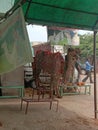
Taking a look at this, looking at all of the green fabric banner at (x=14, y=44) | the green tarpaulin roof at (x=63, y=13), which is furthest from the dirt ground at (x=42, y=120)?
the green tarpaulin roof at (x=63, y=13)

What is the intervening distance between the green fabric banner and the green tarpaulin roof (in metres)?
1.44

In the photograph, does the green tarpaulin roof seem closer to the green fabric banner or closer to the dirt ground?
the green fabric banner

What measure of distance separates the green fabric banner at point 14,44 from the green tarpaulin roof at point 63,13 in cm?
144

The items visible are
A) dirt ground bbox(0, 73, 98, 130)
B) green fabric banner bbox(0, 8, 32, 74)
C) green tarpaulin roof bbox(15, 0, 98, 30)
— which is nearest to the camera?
green fabric banner bbox(0, 8, 32, 74)

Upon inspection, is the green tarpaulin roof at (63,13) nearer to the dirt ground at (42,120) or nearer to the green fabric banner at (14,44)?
the green fabric banner at (14,44)

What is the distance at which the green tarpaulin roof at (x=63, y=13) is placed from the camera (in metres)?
7.23

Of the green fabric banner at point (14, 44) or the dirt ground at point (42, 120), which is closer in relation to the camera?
the green fabric banner at point (14, 44)

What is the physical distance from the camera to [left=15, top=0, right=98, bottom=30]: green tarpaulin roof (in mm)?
7230

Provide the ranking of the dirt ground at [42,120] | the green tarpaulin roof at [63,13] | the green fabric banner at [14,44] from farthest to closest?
the green tarpaulin roof at [63,13]
the dirt ground at [42,120]
the green fabric banner at [14,44]

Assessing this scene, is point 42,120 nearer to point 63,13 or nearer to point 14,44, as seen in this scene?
point 14,44

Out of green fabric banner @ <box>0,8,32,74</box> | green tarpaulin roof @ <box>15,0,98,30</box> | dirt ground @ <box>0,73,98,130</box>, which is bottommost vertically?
dirt ground @ <box>0,73,98,130</box>

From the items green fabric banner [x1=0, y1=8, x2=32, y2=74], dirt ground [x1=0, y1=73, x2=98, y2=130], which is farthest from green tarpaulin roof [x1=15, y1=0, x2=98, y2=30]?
dirt ground [x1=0, y1=73, x2=98, y2=130]

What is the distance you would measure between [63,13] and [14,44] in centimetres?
276

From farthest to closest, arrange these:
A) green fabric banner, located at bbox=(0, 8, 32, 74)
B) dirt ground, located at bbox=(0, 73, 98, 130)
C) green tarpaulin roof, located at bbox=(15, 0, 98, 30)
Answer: green tarpaulin roof, located at bbox=(15, 0, 98, 30) < dirt ground, located at bbox=(0, 73, 98, 130) < green fabric banner, located at bbox=(0, 8, 32, 74)
